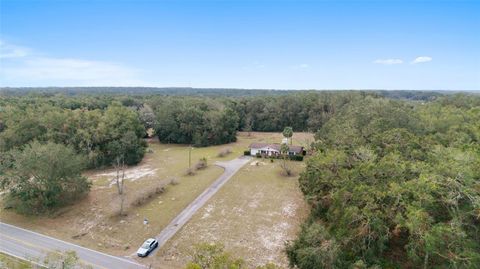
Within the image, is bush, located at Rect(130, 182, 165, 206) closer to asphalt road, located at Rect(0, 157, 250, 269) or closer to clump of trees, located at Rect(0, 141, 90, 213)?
asphalt road, located at Rect(0, 157, 250, 269)

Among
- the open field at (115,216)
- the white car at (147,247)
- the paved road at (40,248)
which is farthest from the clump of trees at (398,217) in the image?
the open field at (115,216)

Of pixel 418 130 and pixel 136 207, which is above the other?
pixel 418 130

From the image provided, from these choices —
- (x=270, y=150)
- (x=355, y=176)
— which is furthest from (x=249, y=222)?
(x=270, y=150)

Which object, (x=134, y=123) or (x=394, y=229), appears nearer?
(x=394, y=229)

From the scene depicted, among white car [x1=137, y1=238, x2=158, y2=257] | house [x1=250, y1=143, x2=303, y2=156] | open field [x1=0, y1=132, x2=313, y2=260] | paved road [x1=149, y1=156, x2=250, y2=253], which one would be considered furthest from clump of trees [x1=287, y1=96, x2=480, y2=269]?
house [x1=250, y1=143, x2=303, y2=156]

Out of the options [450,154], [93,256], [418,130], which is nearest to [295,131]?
[418,130]

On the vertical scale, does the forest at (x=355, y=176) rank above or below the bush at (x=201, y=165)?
above

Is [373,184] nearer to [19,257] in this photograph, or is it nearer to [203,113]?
[19,257]

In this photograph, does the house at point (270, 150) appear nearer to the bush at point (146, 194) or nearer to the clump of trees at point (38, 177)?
the bush at point (146, 194)
